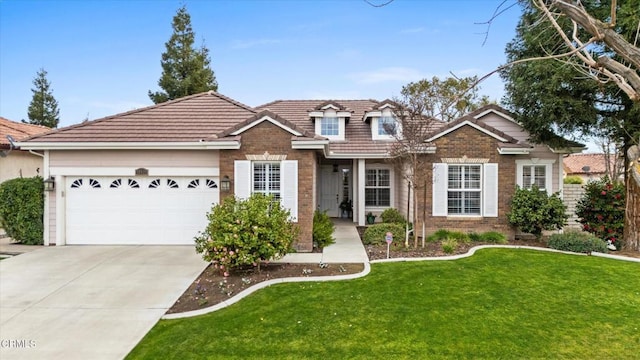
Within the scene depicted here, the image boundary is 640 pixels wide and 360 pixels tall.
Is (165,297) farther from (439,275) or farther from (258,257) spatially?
(439,275)

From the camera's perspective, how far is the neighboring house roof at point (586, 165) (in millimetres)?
32281

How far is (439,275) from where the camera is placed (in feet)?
25.5

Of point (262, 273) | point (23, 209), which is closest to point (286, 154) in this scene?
point (262, 273)

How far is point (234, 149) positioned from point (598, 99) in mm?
11238

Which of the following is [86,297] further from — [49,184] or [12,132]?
[12,132]

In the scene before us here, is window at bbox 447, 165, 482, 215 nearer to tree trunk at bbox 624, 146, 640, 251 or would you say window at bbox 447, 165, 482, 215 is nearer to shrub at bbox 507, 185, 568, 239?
shrub at bbox 507, 185, 568, 239

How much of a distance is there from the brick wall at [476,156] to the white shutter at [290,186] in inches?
182

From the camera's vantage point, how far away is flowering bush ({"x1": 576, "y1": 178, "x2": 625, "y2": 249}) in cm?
1083

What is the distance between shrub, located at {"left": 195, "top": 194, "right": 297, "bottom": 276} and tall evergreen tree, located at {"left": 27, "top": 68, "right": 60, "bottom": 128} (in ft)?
126

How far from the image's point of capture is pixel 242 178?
10.4m

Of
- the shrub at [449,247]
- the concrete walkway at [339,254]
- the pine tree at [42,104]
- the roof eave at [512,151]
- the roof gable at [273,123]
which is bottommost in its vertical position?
the concrete walkway at [339,254]

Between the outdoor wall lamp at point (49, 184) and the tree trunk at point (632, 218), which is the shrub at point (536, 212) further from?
the outdoor wall lamp at point (49, 184)

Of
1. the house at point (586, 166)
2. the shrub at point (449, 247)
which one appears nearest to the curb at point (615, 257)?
the shrub at point (449, 247)

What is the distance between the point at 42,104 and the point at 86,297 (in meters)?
39.3
